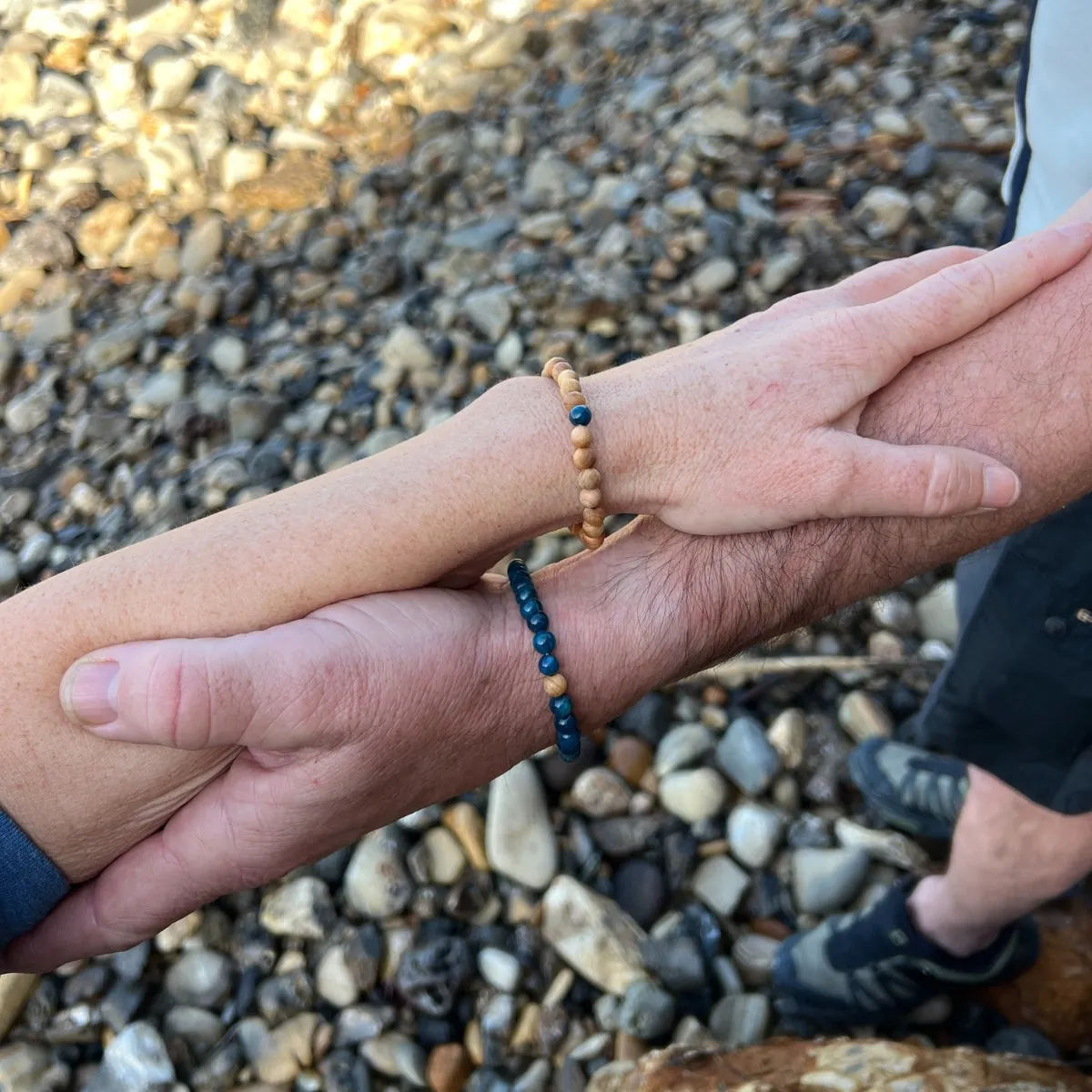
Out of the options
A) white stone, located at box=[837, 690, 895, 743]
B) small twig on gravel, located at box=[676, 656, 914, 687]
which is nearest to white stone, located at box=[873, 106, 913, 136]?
small twig on gravel, located at box=[676, 656, 914, 687]

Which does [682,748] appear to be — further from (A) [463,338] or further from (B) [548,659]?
(A) [463,338]

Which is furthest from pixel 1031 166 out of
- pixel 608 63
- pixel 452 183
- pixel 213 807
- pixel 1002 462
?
pixel 608 63

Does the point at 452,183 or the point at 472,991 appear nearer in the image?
the point at 472,991

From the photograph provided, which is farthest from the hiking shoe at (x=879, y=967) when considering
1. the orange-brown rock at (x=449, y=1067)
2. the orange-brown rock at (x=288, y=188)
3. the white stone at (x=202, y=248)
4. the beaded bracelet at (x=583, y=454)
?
the orange-brown rock at (x=288, y=188)

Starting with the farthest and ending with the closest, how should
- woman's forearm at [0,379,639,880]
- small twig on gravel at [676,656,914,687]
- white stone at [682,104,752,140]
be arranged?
white stone at [682,104,752,140] → small twig on gravel at [676,656,914,687] → woman's forearm at [0,379,639,880]

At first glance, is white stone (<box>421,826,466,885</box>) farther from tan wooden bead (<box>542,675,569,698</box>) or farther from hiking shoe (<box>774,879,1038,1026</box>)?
tan wooden bead (<box>542,675,569,698</box>)

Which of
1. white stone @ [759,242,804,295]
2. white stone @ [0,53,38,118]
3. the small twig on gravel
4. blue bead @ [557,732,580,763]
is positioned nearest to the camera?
blue bead @ [557,732,580,763]

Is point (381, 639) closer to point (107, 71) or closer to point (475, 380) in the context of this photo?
point (475, 380)
